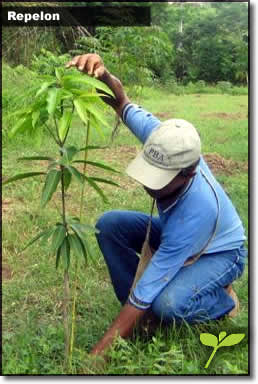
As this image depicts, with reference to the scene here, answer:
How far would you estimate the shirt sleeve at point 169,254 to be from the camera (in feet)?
6.74

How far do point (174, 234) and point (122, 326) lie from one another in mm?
366

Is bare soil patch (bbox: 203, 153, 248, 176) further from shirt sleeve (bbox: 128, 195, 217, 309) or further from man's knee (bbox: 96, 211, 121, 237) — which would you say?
shirt sleeve (bbox: 128, 195, 217, 309)

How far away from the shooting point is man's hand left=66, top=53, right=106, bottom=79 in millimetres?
1980

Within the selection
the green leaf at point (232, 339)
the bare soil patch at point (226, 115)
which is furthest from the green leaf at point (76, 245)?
the bare soil patch at point (226, 115)

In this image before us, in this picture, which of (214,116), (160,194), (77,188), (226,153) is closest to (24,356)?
(160,194)

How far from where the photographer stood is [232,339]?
2238 millimetres

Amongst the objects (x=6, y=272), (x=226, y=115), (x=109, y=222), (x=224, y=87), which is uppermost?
(x=109, y=222)

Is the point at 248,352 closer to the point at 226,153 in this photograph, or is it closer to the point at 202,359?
the point at 202,359

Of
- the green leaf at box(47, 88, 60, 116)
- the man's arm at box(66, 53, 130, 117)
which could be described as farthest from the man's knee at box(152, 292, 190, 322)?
the green leaf at box(47, 88, 60, 116)

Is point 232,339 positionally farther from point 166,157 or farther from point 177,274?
point 166,157

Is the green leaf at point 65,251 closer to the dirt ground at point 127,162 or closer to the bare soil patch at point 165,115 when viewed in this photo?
the dirt ground at point 127,162

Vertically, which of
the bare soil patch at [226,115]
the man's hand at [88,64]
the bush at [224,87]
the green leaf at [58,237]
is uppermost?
the man's hand at [88,64]

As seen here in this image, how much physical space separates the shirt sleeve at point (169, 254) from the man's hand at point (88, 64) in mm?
573

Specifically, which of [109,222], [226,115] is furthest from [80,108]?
[226,115]
